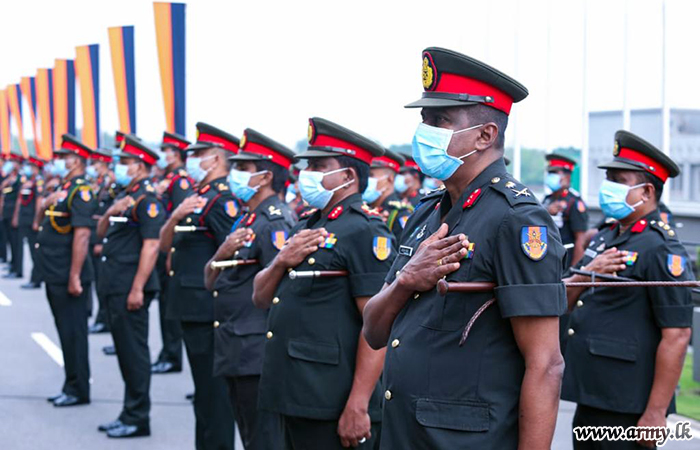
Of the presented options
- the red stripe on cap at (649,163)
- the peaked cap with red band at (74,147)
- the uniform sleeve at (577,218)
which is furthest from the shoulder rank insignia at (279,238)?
the uniform sleeve at (577,218)

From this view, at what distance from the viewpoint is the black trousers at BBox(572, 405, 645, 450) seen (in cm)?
407

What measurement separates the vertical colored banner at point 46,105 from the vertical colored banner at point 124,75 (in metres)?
7.60

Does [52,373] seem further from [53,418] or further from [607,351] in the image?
[607,351]

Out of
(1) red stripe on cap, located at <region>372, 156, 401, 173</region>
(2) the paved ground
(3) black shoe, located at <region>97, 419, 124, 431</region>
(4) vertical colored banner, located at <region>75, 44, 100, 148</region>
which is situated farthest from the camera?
(4) vertical colored banner, located at <region>75, 44, 100, 148</region>

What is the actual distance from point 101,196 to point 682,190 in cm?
889

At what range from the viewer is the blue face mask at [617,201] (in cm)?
439

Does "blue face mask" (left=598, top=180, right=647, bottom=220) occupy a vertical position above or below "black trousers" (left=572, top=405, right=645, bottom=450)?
above

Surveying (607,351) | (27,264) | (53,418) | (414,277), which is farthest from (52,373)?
(27,264)

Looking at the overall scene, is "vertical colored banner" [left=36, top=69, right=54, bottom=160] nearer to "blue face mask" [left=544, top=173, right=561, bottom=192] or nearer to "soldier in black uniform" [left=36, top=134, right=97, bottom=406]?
"soldier in black uniform" [left=36, top=134, right=97, bottom=406]

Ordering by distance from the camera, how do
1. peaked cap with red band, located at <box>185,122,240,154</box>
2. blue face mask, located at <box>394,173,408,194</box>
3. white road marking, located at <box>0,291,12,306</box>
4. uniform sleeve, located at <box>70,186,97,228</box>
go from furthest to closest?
white road marking, located at <box>0,291,12,306</box>, blue face mask, located at <box>394,173,408,194</box>, uniform sleeve, located at <box>70,186,97,228</box>, peaked cap with red band, located at <box>185,122,240,154</box>

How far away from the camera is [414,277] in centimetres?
254

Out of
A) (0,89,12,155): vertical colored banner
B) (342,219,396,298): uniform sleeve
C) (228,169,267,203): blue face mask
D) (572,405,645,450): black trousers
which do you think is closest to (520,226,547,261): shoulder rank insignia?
(342,219,396,298): uniform sleeve

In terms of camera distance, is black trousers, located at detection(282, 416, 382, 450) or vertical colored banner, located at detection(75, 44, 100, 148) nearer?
black trousers, located at detection(282, 416, 382, 450)

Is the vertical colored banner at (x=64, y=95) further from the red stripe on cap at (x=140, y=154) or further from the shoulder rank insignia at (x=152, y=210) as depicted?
the shoulder rank insignia at (x=152, y=210)
